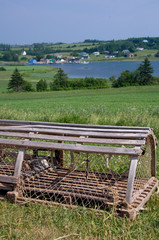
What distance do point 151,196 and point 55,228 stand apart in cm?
183

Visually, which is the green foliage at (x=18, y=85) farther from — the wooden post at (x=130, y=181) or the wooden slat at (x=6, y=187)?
the wooden post at (x=130, y=181)

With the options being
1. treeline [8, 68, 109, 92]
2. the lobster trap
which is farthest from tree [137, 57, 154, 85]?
the lobster trap

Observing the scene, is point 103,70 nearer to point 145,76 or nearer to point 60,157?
point 145,76

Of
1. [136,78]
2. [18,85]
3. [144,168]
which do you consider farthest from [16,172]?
[136,78]

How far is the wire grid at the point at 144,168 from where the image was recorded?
5.06m

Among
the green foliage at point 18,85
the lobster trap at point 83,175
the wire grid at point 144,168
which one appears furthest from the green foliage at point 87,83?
the lobster trap at point 83,175

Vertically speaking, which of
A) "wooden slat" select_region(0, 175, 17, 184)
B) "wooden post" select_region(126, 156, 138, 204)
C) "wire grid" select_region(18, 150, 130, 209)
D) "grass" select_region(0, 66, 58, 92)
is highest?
"wooden post" select_region(126, 156, 138, 204)

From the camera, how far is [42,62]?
194m

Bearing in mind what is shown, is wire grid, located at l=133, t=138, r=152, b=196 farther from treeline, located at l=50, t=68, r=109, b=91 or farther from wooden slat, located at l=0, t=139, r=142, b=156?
treeline, located at l=50, t=68, r=109, b=91

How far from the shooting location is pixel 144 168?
5402mm

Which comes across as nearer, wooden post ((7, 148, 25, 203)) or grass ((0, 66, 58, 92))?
wooden post ((7, 148, 25, 203))

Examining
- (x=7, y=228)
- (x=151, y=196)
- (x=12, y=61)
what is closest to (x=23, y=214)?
(x=7, y=228)

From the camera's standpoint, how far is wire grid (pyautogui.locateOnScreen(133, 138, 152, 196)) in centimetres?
506

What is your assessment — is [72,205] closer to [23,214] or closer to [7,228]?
[23,214]
